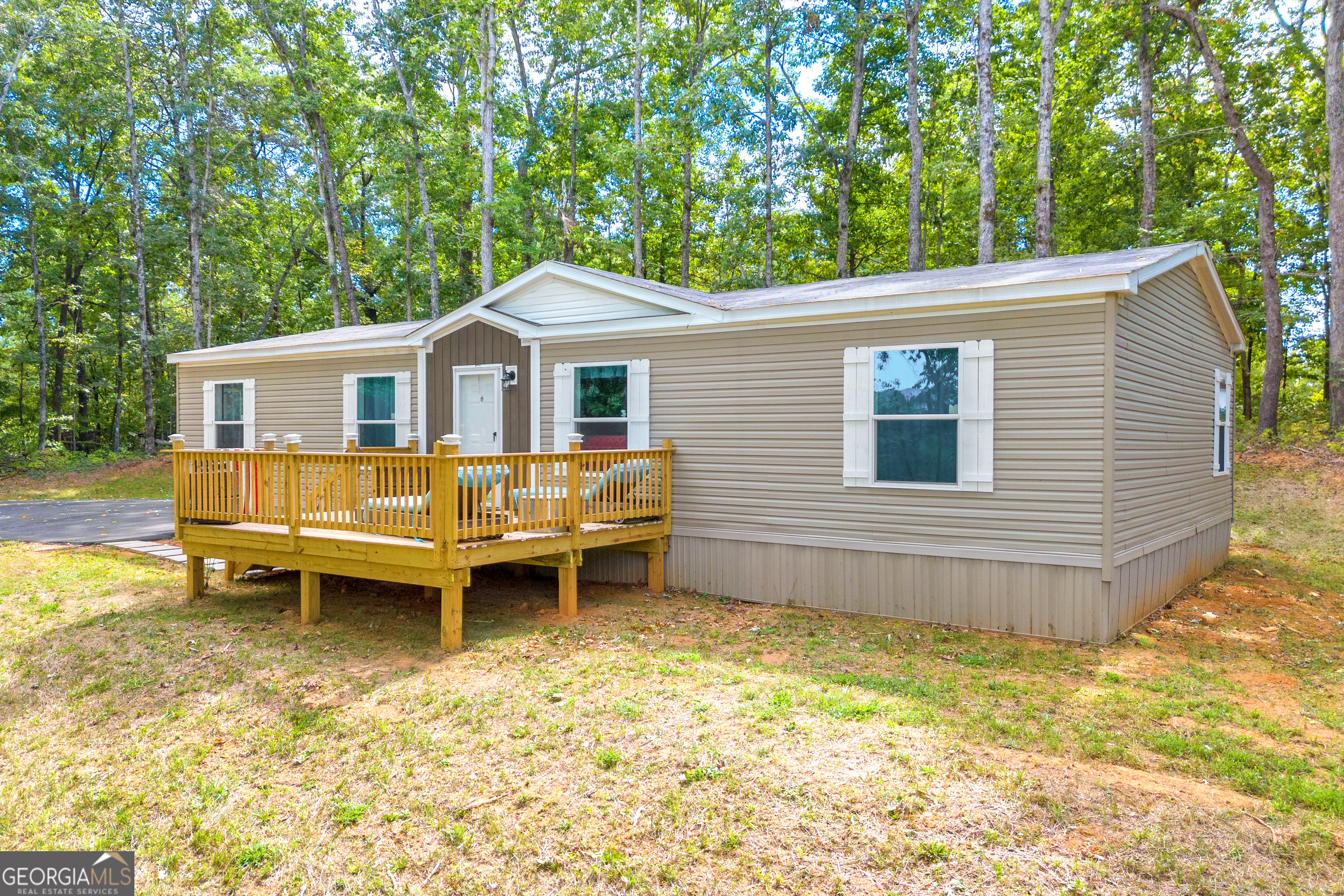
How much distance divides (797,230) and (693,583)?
1780 cm

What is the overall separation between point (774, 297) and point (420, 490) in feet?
14.0

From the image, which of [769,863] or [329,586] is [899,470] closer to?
[769,863]

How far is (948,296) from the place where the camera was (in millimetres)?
6320

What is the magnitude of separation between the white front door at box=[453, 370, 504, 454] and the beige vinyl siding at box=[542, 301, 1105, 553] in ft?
2.78

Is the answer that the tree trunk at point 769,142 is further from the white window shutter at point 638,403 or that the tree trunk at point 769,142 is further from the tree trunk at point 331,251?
the white window shutter at point 638,403

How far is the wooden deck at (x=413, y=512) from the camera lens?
19.3 feet

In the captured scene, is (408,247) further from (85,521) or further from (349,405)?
(349,405)

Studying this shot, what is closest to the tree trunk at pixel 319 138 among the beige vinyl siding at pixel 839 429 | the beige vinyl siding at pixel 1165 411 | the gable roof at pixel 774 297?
the gable roof at pixel 774 297

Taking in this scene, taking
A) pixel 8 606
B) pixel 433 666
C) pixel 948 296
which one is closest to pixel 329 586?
pixel 8 606

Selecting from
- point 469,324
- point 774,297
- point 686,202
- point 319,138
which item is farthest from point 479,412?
point 319,138

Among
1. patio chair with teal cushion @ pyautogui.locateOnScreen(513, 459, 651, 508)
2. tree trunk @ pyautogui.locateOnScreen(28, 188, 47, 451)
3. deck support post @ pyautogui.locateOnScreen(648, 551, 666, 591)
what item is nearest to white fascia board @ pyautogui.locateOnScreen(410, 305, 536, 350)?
patio chair with teal cushion @ pyautogui.locateOnScreen(513, 459, 651, 508)

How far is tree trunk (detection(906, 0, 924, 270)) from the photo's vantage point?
17.5m

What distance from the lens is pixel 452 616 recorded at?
588cm

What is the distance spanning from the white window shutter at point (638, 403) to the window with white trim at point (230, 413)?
A: 7277mm
